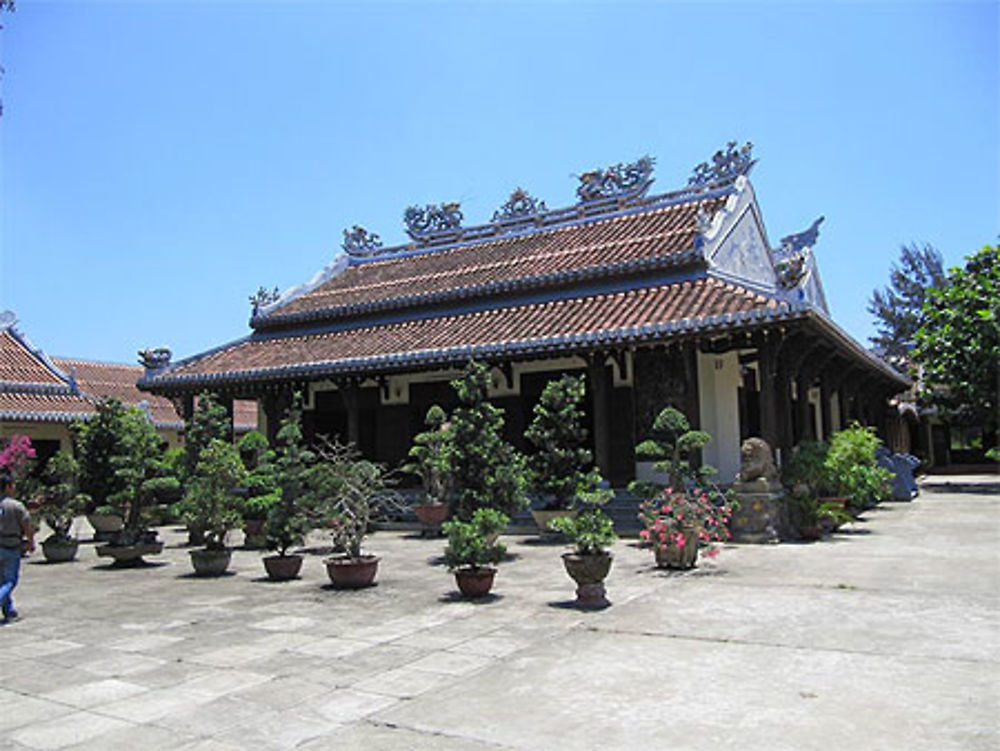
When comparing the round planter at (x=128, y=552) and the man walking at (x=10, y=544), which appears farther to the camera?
the round planter at (x=128, y=552)

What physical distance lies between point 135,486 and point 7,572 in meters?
3.95

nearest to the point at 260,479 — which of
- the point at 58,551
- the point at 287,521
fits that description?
the point at 287,521

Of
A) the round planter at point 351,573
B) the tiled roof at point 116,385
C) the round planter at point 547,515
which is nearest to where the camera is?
the round planter at point 351,573

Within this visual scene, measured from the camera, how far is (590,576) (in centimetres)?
724

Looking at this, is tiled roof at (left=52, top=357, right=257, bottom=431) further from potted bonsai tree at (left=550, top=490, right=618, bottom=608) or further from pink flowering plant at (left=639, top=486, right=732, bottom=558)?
potted bonsai tree at (left=550, top=490, right=618, bottom=608)

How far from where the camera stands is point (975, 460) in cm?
3102

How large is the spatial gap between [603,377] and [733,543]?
378 centimetres

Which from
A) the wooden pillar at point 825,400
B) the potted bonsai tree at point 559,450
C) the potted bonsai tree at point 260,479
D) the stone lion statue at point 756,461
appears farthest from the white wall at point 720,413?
the potted bonsai tree at point 260,479

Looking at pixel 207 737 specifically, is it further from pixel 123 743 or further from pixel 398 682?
pixel 398 682

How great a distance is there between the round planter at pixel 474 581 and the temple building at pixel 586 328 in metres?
5.82

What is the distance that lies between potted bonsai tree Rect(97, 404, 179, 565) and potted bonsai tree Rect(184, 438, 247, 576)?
139 centimetres

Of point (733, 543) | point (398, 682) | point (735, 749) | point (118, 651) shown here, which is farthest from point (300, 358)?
point (735, 749)

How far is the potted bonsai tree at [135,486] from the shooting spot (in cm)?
1122

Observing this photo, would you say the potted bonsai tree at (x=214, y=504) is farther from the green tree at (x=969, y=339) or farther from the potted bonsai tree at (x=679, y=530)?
the green tree at (x=969, y=339)
